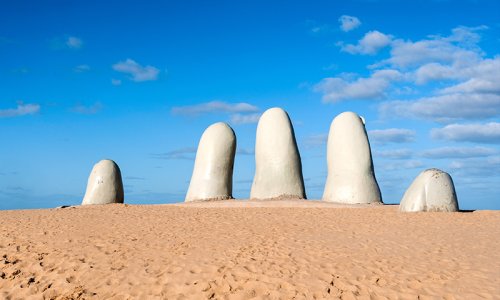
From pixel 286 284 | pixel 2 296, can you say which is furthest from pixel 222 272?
pixel 2 296

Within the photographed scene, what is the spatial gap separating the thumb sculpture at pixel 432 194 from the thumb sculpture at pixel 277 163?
476 cm

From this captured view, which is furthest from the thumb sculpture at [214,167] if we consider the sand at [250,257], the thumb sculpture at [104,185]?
the sand at [250,257]

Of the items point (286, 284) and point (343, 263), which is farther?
point (343, 263)

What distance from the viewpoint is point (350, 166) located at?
1834cm

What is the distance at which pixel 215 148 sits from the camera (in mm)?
19500

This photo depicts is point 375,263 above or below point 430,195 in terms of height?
below

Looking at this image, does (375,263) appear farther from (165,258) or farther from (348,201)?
(348,201)

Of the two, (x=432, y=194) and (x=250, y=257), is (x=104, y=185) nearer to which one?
(x=250, y=257)

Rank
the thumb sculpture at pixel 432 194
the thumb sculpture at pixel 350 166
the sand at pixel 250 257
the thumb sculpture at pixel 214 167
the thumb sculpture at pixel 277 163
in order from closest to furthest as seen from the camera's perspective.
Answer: the sand at pixel 250 257 < the thumb sculpture at pixel 432 194 < the thumb sculpture at pixel 350 166 < the thumb sculpture at pixel 277 163 < the thumb sculpture at pixel 214 167

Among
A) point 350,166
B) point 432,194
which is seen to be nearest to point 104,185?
point 350,166

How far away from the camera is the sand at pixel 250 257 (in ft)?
25.4

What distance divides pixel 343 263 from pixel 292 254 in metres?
1.01

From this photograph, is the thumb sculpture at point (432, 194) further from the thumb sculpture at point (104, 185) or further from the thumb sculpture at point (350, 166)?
the thumb sculpture at point (104, 185)

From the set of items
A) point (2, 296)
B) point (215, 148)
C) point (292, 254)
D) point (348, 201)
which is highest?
point (215, 148)
